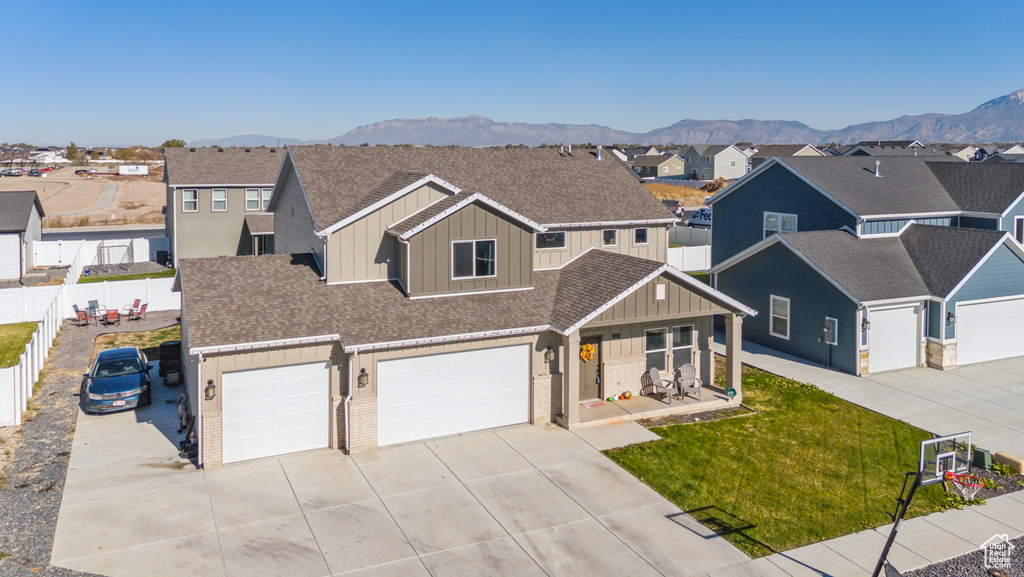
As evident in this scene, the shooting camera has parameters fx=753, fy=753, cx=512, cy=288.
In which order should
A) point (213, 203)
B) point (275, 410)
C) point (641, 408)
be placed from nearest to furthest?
point (275, 410) < point (641, 408) < point (213, 203)

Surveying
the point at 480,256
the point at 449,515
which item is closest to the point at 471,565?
the point at 449,515

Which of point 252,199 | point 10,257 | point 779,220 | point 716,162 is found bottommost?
point 10,257

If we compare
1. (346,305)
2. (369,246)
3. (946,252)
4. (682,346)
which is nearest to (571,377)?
(682,346)

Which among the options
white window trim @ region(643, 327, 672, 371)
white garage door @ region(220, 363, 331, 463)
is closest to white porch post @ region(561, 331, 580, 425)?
white window trim @ region(643, 327, 672, 371)

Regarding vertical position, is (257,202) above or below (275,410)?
above

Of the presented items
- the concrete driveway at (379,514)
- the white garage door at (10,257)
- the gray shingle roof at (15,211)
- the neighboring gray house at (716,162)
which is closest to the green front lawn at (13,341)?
the concrete driveway at (379,514)

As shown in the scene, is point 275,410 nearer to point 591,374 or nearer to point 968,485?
point 591,374

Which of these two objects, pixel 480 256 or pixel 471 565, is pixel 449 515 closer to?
pixel 471 565
